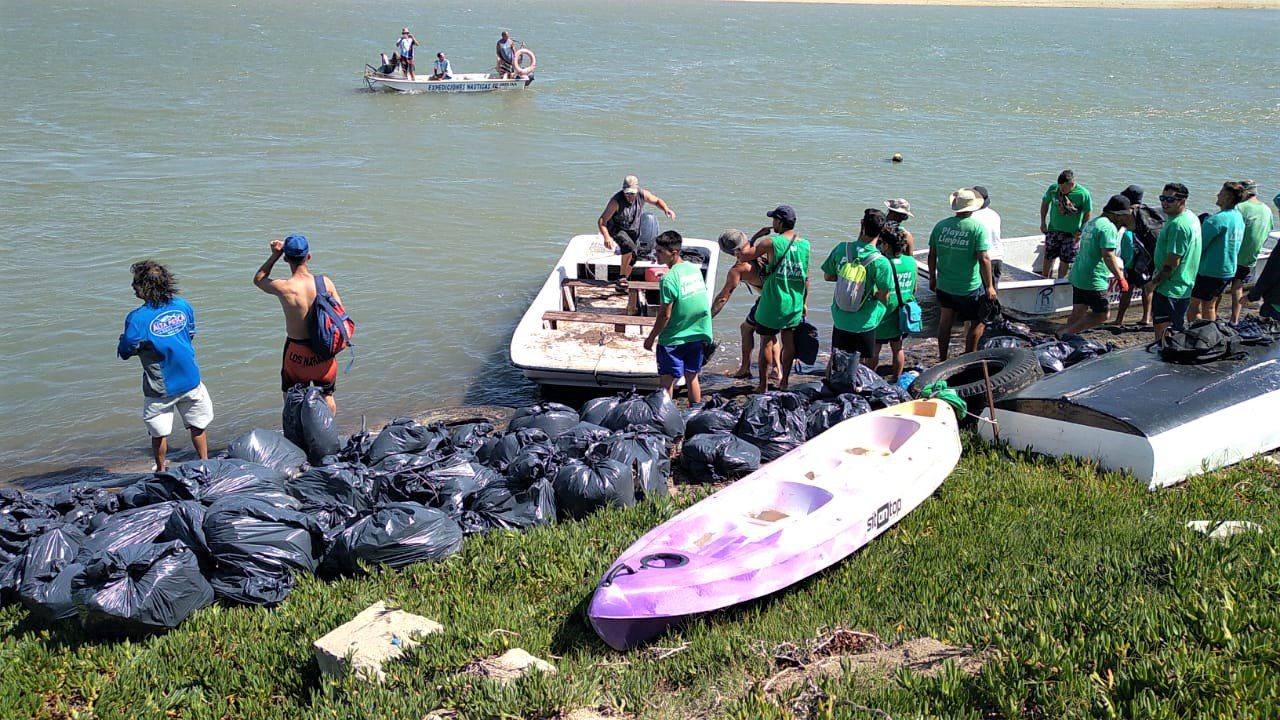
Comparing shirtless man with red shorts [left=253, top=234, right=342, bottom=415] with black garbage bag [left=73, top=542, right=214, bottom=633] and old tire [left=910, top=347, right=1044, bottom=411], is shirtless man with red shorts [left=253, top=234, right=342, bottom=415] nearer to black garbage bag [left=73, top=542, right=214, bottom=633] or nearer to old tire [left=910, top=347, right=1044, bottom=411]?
black garbage bag [left=73, top=542, right=214, bottom=633]

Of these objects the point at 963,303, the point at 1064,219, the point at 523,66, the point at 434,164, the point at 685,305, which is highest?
the point at 523,66

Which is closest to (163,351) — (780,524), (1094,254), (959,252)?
(780,524)

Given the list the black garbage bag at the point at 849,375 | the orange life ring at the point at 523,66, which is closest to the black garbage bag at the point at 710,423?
the black garbage bag at the point at 849,375

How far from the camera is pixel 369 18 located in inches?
2985

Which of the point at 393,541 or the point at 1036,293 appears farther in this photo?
the point at 1036,293

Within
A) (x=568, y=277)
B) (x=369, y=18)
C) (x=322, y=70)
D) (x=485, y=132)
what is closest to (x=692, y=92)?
(x=485, y=132)

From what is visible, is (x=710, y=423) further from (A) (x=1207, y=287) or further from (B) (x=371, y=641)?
(A) (x=1207, y=287)

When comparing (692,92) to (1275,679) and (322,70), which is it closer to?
(322,70)

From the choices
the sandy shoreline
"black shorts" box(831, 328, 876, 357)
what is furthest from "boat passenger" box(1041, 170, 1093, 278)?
the sandy shoreline

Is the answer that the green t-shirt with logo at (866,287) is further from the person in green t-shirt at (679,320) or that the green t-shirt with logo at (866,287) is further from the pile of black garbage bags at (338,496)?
the person in green t-shirt at (679,320)

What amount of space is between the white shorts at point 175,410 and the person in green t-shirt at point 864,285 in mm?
5508

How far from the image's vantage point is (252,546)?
20.3 feet

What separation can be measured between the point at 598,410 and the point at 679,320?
105 cm

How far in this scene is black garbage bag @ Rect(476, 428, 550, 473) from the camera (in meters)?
8.02
